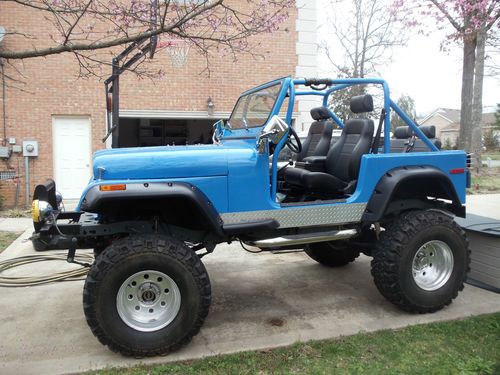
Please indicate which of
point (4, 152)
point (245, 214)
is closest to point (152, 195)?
point (245, 214)

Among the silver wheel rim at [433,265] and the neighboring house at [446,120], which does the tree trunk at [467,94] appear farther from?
the neighboring house at [446,120]

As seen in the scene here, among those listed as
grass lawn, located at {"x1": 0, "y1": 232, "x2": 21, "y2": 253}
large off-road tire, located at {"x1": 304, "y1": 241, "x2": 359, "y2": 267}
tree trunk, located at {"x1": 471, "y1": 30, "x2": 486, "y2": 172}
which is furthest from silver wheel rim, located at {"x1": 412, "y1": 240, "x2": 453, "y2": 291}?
tree trunk, located at {"x1": 471, "y1": 30, "x2": 486, "y2": 172}

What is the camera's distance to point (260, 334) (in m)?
3.75

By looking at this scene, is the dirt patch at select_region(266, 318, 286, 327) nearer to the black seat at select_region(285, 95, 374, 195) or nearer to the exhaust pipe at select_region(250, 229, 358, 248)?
the exhaust pipe at select_region(250, 229, 358, 248)

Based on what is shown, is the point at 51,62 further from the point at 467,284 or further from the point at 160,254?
the point at 467,284

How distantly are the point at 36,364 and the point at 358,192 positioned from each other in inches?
114

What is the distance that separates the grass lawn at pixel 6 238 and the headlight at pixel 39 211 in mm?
3627

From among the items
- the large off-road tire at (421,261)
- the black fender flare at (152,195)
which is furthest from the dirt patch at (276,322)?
the black fender flare at (152,195)

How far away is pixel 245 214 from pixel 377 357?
1.45 m

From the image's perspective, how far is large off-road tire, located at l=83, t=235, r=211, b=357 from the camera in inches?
127

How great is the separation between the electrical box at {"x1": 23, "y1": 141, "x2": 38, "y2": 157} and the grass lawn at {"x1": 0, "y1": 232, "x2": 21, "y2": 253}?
11.1 feet

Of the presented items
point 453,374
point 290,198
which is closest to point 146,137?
point 290,198

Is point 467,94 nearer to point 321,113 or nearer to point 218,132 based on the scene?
point 321,113

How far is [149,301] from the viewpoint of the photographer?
3.46 meters
